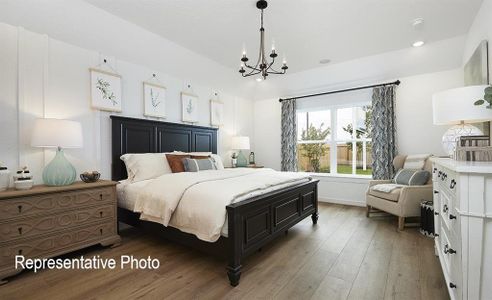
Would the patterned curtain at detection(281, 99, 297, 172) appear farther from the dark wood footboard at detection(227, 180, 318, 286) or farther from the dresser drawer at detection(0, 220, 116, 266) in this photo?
the dresser drawer at detection(0, 220, 116, 266)

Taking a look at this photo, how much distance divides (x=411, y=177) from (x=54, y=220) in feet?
14.6

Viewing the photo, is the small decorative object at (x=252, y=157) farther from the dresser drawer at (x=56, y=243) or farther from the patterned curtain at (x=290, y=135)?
the dresser drawer at (x=56, y=243)

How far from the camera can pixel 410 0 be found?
2443mm

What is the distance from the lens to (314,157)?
209 inches

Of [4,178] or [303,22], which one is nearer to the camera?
[4,178]

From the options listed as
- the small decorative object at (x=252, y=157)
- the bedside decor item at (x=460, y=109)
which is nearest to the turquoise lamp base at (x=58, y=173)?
the bedside decor item at (x=460, y=109)

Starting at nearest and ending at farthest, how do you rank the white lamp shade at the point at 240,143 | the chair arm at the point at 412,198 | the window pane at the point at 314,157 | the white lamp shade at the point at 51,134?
the white lamp shade at the point at 51,134
the chair arm at the point at 412,198
the white lamp shade at the point at 240,143
the window pane at the point at 314,157

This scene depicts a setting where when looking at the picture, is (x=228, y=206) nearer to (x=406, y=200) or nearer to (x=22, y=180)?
(x=22, y=180)

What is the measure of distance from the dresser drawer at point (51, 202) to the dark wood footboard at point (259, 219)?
1.55 meters

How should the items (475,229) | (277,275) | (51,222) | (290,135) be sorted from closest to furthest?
(475,229), (277,275), (51,222), (290,135)

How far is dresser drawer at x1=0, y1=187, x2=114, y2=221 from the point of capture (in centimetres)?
193

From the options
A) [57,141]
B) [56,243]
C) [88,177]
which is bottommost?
[56,243]

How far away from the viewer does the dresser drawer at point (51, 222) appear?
193 centimetres

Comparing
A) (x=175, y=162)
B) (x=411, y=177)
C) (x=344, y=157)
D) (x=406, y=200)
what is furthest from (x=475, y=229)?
(x=344, y=157)
